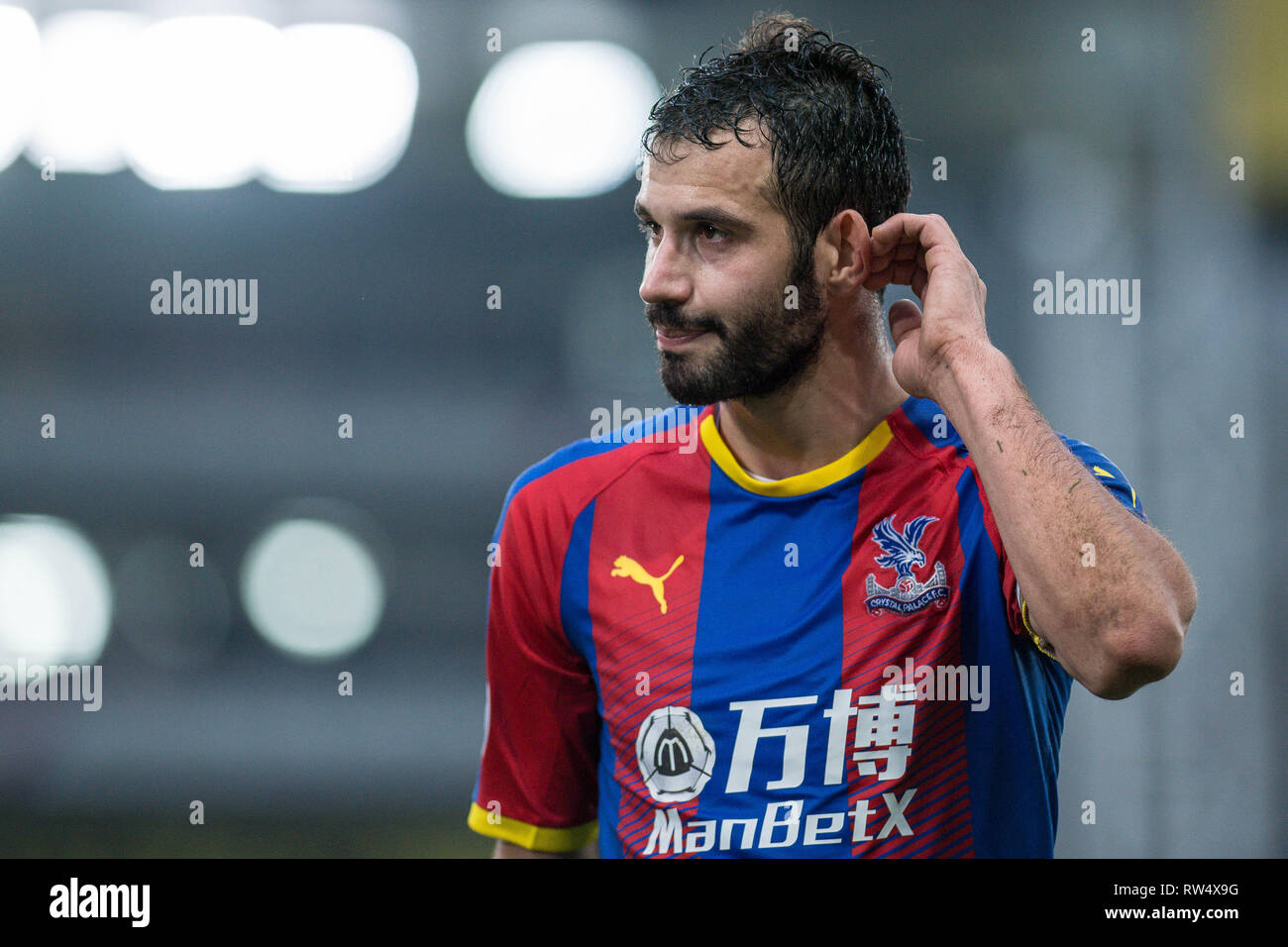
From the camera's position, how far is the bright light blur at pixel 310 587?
16.9 feet

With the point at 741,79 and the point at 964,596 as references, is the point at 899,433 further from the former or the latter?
the point at 741,79

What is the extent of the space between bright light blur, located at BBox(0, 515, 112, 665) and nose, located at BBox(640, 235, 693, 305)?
4213 millimetres

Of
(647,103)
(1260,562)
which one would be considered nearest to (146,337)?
(647,103)

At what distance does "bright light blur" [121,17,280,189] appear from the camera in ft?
16.8

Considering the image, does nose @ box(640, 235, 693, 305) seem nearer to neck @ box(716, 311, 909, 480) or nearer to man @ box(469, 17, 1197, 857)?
man @ box(469, 17, 1197, 857)

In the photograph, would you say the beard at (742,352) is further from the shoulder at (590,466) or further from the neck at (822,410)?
the shoulder at (590,466)

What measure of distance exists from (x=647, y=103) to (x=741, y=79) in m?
2.77

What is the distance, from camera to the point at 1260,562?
4125 millimetres

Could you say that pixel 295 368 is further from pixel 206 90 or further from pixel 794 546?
pixel 794 546

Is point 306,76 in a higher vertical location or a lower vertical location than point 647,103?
higher


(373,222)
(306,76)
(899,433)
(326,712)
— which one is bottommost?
(326,712)
